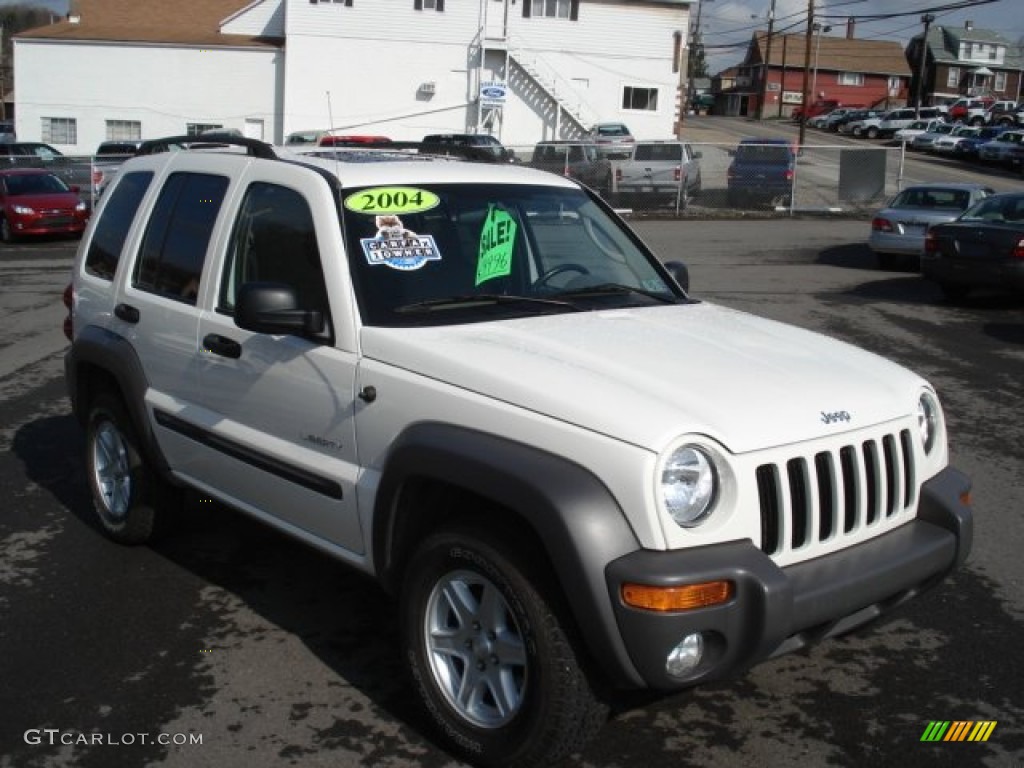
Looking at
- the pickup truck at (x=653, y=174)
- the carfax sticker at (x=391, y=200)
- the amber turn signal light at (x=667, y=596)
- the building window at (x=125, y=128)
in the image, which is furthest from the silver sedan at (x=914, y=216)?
the building window at (x=125, y=128)

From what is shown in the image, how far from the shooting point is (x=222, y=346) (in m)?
4.69

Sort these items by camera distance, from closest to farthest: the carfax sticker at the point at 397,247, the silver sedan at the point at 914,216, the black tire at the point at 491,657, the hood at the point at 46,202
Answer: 1. the black tire at the point at 491,657
2. the carfax sticker at the point at 397,247
3. the silver sedan at the point at 914,216
4. the hood at the point at 46,202

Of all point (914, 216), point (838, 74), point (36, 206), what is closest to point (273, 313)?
point (914, 216)

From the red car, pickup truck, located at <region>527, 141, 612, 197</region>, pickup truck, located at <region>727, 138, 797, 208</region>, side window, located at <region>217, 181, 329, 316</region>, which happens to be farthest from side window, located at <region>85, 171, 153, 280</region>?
pickup truck, located at <region>727, 138, 797, 208</region>

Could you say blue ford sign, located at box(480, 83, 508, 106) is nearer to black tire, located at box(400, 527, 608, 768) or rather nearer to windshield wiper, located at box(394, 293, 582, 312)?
windshield wiper, located at box(394, 293, 582, 312)

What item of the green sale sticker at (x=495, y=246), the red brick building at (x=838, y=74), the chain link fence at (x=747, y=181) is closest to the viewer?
the green sale sticker at (x=495, y=246)

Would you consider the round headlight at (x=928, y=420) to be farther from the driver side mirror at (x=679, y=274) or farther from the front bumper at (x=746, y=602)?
the driver side mirror at (x=679, y=274)

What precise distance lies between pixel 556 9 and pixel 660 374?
47.1 m

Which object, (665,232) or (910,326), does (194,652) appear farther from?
(665,232)

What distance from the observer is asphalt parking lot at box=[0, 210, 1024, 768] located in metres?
3.85

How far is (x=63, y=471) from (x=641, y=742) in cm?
469

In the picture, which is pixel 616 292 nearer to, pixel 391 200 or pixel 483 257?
pixel 483 257

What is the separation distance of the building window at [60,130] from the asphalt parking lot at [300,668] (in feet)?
145

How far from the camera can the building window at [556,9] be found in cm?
4781
